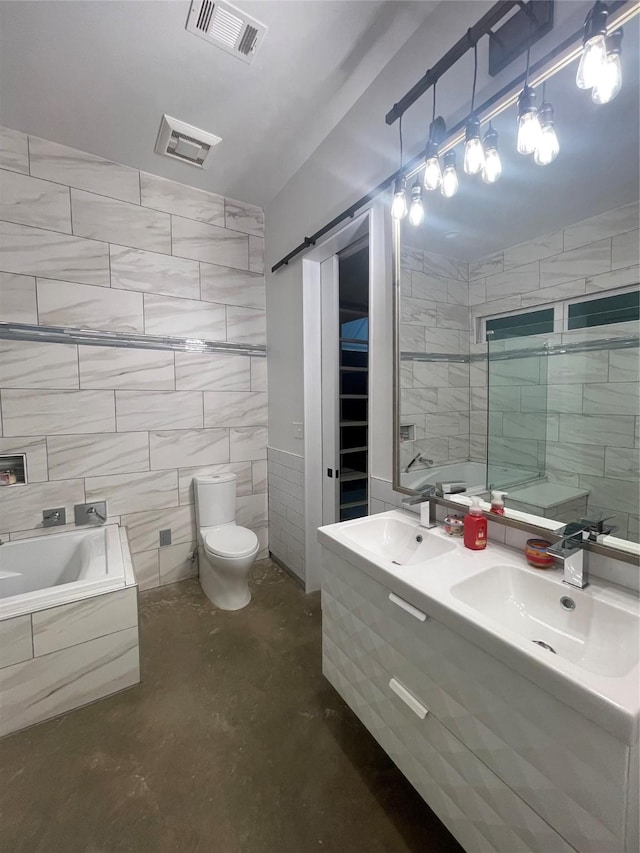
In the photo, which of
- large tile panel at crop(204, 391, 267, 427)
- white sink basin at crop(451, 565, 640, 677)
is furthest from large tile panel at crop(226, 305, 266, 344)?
white sink basin at crop(451, 565, 640, 677)

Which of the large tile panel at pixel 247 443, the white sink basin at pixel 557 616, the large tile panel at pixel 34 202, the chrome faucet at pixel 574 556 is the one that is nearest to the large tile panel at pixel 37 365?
the large tile panel at pixel 34 202

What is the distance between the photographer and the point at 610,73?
910 millimetres

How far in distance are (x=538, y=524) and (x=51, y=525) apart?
8.66 feet

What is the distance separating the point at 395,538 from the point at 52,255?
2.58m

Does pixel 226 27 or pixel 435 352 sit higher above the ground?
pixel 226 27

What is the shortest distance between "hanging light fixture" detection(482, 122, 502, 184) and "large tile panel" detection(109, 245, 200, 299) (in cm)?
203

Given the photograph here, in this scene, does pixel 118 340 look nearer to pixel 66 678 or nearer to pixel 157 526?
pixel 157 526

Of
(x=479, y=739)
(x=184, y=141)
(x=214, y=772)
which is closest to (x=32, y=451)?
(x=214, y=772)

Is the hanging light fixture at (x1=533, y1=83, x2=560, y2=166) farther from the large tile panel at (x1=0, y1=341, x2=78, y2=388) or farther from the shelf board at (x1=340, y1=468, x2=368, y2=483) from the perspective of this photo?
the large tile panel at (x1=0, y1=341, x2=78, y2=388)

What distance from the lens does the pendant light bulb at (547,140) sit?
1031mm

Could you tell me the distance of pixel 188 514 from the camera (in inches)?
104

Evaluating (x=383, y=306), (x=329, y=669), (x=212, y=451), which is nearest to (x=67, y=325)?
(x=212, y=451)

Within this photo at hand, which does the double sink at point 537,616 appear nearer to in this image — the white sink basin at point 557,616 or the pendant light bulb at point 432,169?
the white sink basin at point 557,616

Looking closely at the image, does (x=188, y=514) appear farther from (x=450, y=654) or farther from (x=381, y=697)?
(x=450, y=654)
